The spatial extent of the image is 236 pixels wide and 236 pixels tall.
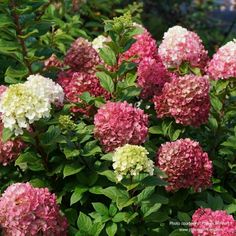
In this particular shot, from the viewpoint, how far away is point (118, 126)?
227 cm

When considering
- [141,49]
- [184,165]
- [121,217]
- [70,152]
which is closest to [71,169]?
[70,152]

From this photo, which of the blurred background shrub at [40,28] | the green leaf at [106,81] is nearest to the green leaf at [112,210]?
the green leaf at [106,81]

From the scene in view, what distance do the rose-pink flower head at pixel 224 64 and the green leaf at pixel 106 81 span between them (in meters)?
0.54

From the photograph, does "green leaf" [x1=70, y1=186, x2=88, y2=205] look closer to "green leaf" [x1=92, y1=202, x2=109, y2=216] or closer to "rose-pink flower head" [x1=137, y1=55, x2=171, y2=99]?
"green leaf" [x1=92, y1=202, x2=109, y2=216]

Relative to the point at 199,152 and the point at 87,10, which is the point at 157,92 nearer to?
the point at 199,152

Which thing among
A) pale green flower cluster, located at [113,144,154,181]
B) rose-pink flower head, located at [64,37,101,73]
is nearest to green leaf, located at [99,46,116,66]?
rose-pink flower head, located at [64,37,101,73]

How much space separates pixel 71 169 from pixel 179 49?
0.95 m

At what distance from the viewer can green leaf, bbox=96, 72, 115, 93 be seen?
2.54 m

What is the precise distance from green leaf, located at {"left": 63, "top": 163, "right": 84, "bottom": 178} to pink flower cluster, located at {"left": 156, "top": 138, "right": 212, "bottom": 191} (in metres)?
0.33

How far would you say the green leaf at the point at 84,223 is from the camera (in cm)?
215

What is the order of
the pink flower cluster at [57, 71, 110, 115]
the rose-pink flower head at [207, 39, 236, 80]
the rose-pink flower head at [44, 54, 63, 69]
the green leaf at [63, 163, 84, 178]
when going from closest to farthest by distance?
the green leaf at [63, 163, 84, 178] < the pink flower cluster at [57, 71, 110, 115] < the rose-pink flower head at [207, 39, 236, 80] < the rose-pink flower head at [44, 54, 63, 69]

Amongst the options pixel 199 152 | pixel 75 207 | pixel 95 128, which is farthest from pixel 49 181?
pixel 199 152

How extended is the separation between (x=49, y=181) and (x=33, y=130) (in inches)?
10.9

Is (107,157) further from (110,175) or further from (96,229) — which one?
(96,229)
